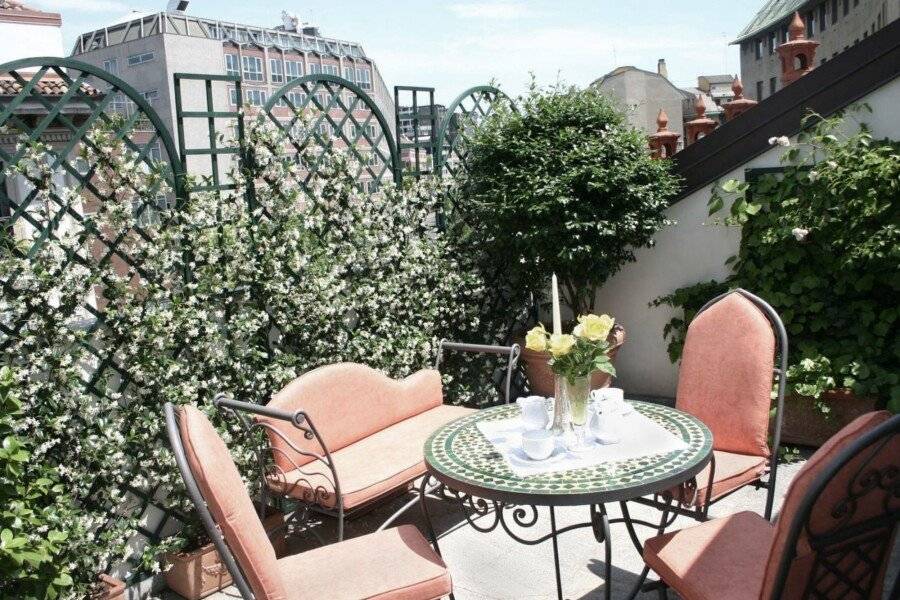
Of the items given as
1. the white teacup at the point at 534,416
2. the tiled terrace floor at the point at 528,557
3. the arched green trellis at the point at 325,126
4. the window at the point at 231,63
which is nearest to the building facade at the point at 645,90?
the arched green trellis at the point at 325,126

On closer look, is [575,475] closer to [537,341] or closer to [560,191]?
[537,341]

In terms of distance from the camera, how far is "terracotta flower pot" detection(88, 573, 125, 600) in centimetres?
296

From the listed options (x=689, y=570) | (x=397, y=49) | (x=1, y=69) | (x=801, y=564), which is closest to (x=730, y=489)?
(x=689, y=570)

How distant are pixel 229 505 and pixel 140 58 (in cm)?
5800

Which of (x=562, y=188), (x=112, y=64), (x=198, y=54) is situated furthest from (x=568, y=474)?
(x=112, y=64)

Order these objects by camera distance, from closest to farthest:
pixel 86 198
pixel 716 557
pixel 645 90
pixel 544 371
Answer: pixel 716 557
pixel 86 198
pixel 544 371
pixel 645 90

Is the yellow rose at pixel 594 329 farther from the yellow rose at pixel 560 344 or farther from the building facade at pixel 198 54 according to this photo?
the building facade at pixel 198 54

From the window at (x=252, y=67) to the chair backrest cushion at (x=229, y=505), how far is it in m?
64.9

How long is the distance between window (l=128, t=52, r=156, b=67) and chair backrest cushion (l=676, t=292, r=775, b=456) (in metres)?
56.5

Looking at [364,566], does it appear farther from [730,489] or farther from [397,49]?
[397,49]

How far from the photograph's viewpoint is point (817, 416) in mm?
4320

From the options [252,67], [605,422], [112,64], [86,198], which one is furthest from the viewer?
[252,67]

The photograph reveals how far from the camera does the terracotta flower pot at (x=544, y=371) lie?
16.8ft

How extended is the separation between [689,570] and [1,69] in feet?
9.44
